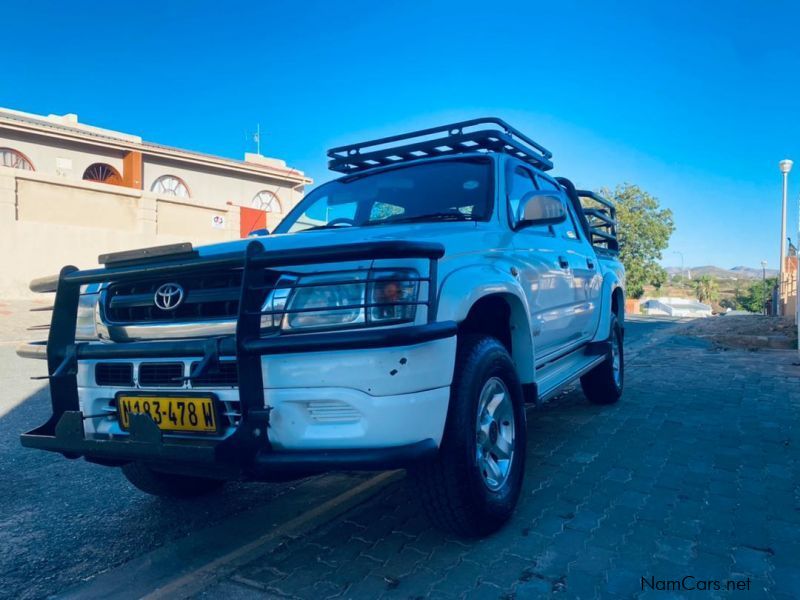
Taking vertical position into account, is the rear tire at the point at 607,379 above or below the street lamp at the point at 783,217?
below

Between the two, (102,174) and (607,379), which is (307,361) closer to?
(607,379)

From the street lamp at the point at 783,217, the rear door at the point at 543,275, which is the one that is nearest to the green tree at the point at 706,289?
the street lamp at the point at 783,217

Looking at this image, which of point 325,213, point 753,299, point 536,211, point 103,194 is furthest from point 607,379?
point 753,299

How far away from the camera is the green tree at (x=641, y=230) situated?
131 feet

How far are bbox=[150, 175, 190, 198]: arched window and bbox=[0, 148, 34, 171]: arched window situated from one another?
4.35 m

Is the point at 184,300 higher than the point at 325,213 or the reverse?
the reverse

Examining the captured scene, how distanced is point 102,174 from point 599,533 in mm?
24832

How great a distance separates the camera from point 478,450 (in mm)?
2572

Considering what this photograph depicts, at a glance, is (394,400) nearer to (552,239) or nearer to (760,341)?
(552,239)

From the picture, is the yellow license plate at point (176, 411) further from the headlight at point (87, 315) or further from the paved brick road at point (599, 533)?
the paved brick road at point (599, 533)

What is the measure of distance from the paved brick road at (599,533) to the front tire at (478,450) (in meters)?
0.14

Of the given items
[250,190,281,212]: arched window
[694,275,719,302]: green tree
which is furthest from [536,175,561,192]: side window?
[694,275,719,302]: green tree

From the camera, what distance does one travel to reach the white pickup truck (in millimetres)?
2092

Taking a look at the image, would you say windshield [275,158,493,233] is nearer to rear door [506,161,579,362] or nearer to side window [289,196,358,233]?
side window [289,196,358,233]
